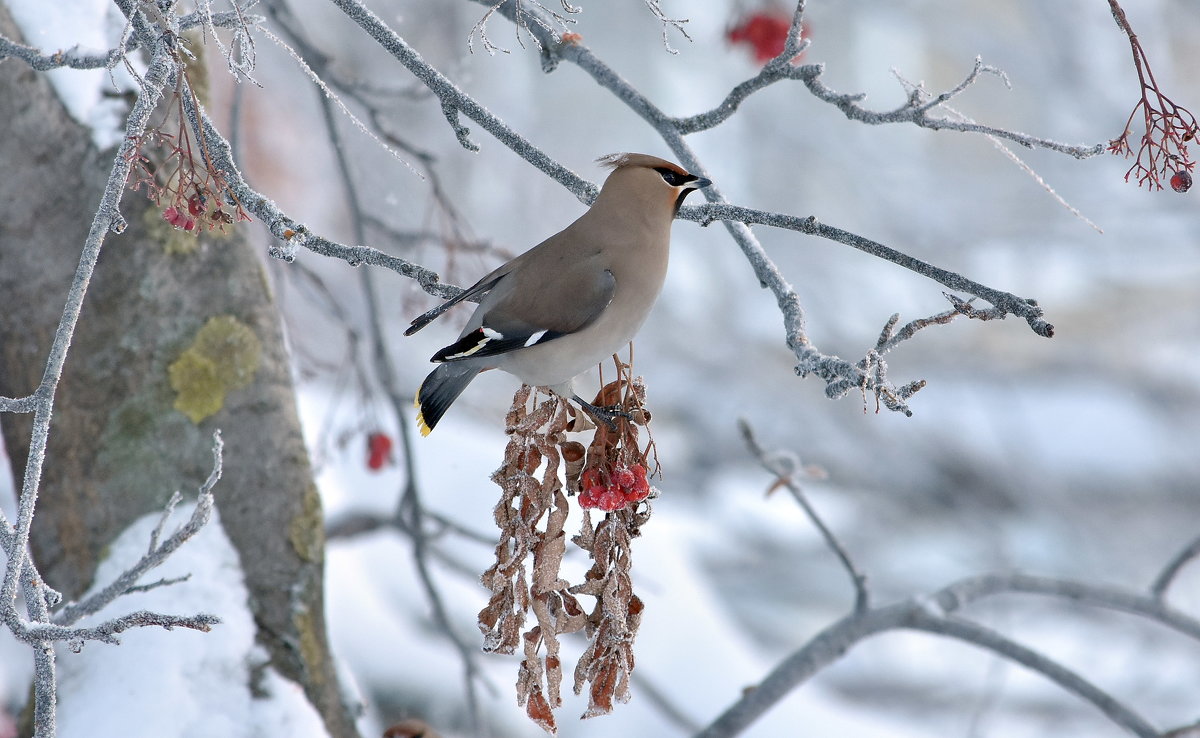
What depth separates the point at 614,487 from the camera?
57.3 inches

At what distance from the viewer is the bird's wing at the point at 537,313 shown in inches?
66.6

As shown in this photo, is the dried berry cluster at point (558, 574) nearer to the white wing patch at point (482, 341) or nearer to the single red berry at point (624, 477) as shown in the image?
the single red berry at point (624, 477)


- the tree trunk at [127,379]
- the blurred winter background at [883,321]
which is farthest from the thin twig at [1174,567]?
the blurred winter background at [883,321]

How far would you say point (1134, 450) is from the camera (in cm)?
826

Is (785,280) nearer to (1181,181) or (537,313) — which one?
(537,313)

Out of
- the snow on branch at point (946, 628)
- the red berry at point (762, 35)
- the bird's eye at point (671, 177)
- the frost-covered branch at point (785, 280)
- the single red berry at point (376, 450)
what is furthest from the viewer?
the red berry at point (762, 35)

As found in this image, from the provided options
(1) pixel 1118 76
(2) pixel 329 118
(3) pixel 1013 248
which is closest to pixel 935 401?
(3) pixel 1013 248

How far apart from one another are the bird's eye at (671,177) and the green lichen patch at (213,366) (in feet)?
2.50

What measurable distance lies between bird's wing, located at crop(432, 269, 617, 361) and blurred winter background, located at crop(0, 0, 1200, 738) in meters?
2.95

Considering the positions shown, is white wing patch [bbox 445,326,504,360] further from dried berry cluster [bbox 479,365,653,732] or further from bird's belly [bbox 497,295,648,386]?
dried berry cluster [bbox 479,365,653,732]

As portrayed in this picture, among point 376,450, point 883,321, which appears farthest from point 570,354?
point 883,321

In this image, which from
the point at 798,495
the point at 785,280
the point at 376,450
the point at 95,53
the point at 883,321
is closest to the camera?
the point at 95,53

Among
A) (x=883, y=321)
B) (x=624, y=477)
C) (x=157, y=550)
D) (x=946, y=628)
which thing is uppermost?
(x=883, y=321)

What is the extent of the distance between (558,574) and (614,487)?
0.13 m
